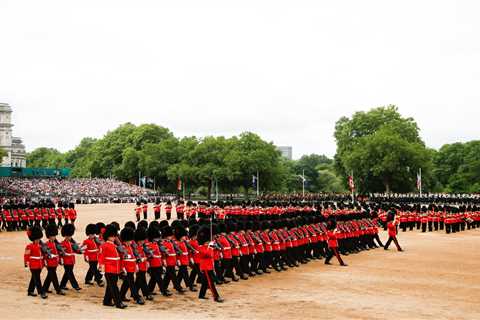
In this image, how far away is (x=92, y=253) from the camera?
1479cm

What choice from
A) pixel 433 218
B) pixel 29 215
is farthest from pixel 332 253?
pixel 29 215

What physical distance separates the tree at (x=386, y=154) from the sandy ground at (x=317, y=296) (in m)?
53.2

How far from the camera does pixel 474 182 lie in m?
96.2

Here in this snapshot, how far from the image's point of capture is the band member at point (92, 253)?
48.6ft

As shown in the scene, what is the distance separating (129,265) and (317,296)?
4.33 metres

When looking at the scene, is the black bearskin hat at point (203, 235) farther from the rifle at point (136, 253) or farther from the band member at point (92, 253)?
the band member at point (92, 253)

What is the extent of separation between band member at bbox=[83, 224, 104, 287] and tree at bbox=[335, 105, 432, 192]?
60.3 meters

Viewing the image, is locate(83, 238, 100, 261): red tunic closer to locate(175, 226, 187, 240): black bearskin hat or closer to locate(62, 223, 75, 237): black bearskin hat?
locate(62, 223, 75, 237): black bearskin hat

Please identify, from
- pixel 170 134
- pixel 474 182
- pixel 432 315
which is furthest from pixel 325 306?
pixel 170 134

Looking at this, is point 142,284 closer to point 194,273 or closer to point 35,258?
point 194,273

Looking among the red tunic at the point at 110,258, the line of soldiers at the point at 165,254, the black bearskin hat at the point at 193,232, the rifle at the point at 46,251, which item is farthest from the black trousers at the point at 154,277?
the rifle at the point at 46,251

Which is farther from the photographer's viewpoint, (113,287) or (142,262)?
(142,262)

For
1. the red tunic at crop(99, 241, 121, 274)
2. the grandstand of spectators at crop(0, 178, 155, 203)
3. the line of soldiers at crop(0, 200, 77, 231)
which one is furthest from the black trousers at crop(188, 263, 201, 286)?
the grandstand of spectators at crop(0, 178, 155, 203)

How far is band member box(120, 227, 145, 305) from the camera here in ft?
41.8
